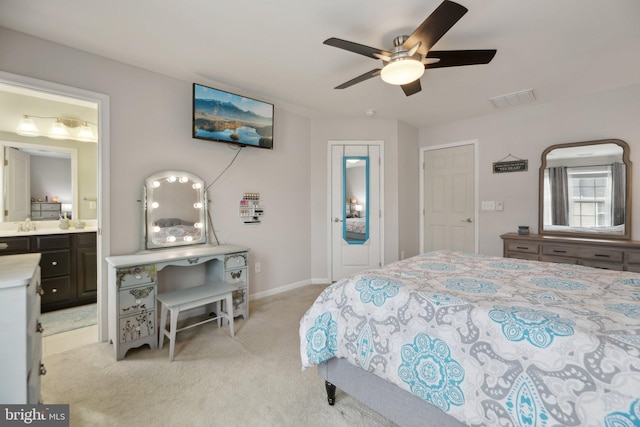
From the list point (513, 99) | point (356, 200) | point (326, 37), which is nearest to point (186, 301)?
point (326, 37)

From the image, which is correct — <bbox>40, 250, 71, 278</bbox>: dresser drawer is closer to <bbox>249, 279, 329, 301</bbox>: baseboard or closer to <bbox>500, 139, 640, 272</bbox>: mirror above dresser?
<bbox>249, 279, 329, 301</bbox>: baseboard

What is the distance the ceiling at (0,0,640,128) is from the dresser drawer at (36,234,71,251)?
6.72 feet

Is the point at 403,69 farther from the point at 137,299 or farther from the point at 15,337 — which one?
the point at 137,299

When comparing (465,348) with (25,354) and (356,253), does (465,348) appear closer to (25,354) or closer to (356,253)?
(25,354)

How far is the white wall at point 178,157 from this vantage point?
2232mm

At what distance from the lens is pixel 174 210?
2748 millimetres

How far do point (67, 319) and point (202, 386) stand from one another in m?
2.13

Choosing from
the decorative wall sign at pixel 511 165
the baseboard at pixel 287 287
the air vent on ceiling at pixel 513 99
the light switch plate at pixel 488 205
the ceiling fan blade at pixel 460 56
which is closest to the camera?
the ceiling fan blade at pixel 460 56

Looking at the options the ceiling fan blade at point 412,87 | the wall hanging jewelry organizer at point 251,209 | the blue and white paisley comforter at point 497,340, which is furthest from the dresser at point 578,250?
the wall hanging jewelry organizer at point 251,209

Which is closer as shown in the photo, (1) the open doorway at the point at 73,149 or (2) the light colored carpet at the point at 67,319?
(1) the open doorway at the point at 73,149

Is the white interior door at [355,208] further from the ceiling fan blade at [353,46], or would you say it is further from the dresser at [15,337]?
the dresser at [15,337]

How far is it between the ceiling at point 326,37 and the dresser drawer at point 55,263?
2.20 meters

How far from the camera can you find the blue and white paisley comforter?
0.87m

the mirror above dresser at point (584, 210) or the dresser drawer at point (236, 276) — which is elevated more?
the mirror above dresser at point (584, 210)
